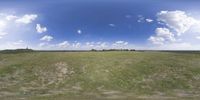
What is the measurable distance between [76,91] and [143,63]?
2752 centimetres

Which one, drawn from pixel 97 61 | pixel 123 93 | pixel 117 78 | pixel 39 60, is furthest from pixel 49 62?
pixel 123 93

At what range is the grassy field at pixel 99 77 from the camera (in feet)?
244

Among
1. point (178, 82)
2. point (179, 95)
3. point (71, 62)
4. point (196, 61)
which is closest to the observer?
point (179, 95)

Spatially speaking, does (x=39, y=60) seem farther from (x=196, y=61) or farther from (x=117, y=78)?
(x=196, y=61)

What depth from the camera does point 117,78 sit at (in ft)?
286

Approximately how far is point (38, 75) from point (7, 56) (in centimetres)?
2480

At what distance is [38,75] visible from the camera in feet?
295

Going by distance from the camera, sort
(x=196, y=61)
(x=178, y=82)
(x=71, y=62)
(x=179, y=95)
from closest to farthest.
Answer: (x=179, y=95) → (x=178, y=82) → (x=71, y=62) → (x=196, y=61)

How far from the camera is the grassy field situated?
74.4 meters

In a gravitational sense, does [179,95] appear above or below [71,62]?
below

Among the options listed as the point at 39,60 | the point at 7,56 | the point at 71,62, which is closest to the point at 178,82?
the point at 71,62

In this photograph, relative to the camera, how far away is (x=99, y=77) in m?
87.6

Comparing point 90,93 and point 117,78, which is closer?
point 90,93

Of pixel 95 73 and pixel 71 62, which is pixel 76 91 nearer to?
pixel 95 73
